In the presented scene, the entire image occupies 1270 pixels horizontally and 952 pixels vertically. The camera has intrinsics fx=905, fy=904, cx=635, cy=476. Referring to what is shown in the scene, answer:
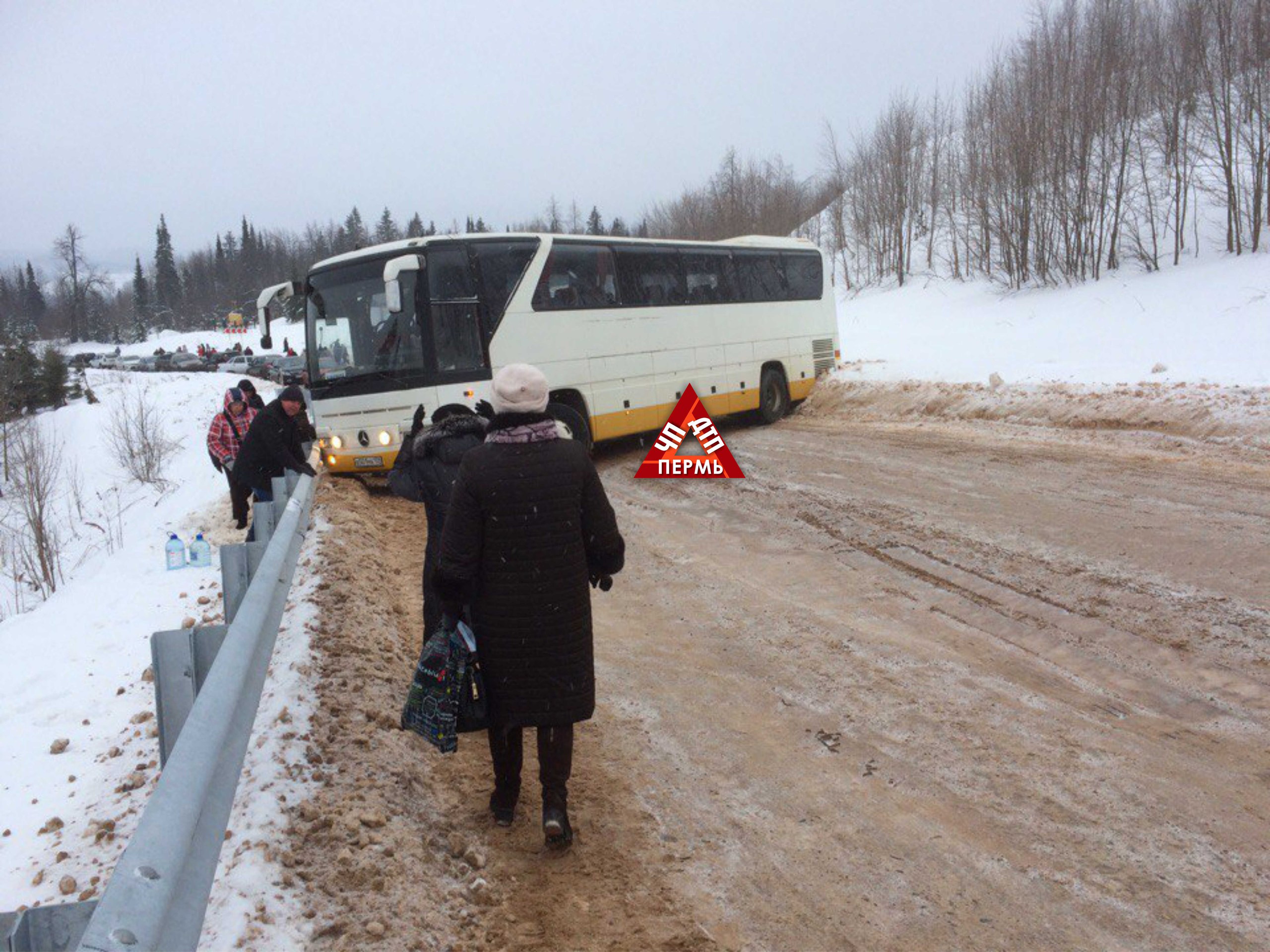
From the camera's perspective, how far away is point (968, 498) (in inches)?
371

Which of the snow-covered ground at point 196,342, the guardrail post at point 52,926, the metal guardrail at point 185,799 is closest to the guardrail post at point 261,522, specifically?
the metal guardrail at point 185,799

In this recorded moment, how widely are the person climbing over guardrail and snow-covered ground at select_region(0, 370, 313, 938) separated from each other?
109 centimetres

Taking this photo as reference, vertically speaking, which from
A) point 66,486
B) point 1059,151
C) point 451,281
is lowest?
point 66,486

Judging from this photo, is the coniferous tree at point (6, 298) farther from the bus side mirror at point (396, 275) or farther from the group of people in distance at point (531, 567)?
the group of people in distance at point (531, 567)

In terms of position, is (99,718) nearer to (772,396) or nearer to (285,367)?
(772,396)

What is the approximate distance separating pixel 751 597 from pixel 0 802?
16.2 ft

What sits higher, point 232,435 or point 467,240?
point 467,240

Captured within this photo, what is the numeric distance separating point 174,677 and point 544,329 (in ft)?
31.8

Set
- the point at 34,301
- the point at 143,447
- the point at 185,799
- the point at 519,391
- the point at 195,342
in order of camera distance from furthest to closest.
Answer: the point at 34,301, the point at 195,342, the point at 143,447, the point at 519,391, the point at 185,799

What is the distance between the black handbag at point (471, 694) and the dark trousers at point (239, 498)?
7973 mm

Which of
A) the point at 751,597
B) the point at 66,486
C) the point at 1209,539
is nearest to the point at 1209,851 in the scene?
the point at 751,597

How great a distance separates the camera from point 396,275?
11.0m

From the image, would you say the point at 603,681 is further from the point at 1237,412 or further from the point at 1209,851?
the point at 1237,412

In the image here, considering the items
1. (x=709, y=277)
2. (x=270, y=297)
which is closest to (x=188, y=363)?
(x=270, y=297)
